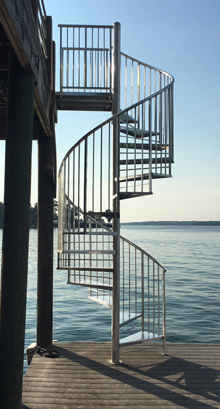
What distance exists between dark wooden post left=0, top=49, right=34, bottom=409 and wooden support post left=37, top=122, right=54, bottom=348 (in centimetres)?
219

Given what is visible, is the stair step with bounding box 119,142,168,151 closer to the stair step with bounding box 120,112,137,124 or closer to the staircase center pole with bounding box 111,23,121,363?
the staircase center pole with bounding box 111,23,121,363

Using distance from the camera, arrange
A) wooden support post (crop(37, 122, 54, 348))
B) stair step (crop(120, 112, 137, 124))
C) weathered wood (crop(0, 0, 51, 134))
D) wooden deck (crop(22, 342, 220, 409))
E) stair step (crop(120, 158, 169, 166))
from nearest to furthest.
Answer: weathered wood (crop(0, 0, 51, 134))
wooden deck (crop(22, 342, 220, 409))
stair step (crop(120, 112, 137, 124))
stair step (crop(120, 158, 169, 166))
wooden support post (crop(37, 122, 54, 348))

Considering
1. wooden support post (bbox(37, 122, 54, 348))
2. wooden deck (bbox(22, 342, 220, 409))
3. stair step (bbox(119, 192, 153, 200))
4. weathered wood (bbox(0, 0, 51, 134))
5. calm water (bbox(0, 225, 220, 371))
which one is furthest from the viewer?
calm water (bbox(0, 225, 220, 371))

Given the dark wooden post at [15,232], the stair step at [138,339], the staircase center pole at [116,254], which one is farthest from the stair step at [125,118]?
the stair step at [138,339]

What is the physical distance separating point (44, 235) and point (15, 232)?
240 cm

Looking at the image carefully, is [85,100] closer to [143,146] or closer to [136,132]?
[136,132]

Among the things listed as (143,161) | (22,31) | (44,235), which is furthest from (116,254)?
(22,31)

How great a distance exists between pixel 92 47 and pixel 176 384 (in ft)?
16.1

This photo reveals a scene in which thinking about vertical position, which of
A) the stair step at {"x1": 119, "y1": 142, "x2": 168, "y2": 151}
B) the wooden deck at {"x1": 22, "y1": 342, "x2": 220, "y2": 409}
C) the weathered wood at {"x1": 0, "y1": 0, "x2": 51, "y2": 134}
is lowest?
the wooden deck at {"x1": 22, "y1": 342, "x2": 220, "y2": 409}

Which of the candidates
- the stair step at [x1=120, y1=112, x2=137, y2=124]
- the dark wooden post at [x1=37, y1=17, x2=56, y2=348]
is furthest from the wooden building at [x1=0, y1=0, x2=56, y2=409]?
the dark wooden post at [x1=37, y1=17, x2=56, y2=348]

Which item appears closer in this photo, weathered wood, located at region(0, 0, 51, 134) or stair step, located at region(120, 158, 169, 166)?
weathered wood, located at region(0, 0, 51, 134)

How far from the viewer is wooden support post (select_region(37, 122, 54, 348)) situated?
537 centimetres

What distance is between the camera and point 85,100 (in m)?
5.53

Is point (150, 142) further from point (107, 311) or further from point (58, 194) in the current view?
point (107, 311)
